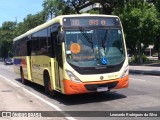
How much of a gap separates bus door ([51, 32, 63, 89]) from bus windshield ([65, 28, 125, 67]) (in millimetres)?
550

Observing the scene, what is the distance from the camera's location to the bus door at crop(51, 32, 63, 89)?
13.2m

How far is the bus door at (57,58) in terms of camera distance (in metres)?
13.2

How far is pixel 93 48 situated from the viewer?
12852 millimetres

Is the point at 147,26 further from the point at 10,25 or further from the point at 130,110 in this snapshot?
the point at 10,25

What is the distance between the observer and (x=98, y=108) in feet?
38.5

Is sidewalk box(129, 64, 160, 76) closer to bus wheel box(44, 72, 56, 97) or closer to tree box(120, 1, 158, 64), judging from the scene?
tree box(120, 1, 158, 64)

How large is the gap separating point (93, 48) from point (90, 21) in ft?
3.46

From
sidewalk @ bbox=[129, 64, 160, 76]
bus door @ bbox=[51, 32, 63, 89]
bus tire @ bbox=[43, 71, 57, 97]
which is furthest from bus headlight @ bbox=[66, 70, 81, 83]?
sidewalk @ bbox=[129, 64, 160, 76]

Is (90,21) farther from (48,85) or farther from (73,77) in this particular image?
(48,85)

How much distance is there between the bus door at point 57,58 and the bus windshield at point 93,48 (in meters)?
0.55

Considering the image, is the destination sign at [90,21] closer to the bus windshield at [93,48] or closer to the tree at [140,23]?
the bus windshield at [93,48]

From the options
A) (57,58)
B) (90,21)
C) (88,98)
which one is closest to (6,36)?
Result: (88,98)

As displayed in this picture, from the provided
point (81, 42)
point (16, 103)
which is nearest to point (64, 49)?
point (81, 42)

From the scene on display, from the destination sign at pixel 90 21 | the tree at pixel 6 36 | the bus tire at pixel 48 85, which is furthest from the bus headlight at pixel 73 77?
the tree at pixel 6 36
